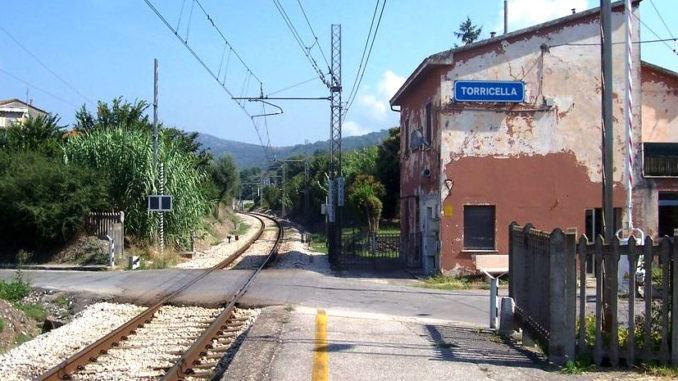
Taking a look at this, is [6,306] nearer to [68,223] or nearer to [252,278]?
[252,278]

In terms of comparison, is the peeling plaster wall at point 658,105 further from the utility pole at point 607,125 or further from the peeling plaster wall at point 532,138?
the utility pole at point 607,125

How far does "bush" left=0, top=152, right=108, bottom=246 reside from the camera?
2666 cm

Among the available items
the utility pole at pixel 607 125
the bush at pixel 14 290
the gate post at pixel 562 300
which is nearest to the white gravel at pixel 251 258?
the bush at pixel 14 290

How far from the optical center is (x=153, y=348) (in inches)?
427

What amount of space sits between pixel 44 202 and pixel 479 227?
15180mm

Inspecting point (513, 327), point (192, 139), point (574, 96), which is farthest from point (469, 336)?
point (192, 139)

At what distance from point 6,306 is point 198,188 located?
2183 cm

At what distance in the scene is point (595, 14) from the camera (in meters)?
22.2

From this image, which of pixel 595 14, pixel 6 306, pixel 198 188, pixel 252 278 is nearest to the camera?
pixel 6 306

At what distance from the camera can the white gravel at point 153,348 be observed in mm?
9148

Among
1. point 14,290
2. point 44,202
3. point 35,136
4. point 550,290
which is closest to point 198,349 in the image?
point 550,290

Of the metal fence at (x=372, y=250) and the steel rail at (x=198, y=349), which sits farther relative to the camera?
the metal fence at (x=372, y=250)

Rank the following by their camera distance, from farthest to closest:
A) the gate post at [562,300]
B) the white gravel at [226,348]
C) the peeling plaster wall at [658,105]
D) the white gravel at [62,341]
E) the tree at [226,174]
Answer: the tree at [226,174]
the peeling plaster wall at [658,105]
the white gravel at [62,341]
the white gravel at [226,348]
the gate post at [562,300]

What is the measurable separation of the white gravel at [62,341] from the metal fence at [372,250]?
14944 mm
